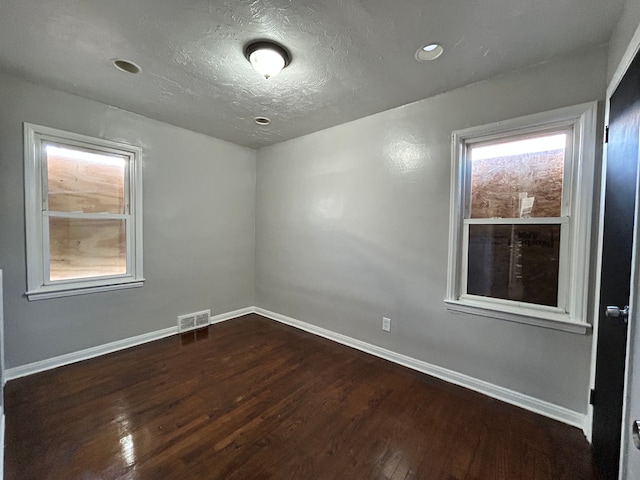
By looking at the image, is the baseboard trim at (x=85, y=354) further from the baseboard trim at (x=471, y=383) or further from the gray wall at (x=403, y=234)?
the baseboard trim at (x=471, y=383)

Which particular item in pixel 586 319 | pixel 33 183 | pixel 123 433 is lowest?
pixel 123 433

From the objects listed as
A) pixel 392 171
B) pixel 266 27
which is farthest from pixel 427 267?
pixel 266 27

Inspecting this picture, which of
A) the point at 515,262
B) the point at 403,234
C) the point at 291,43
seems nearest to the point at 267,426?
the point at 403,234

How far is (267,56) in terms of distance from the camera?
173cm

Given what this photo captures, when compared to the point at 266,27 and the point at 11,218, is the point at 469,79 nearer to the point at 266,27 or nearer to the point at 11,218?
the point at 266,27

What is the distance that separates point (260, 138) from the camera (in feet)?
11.5

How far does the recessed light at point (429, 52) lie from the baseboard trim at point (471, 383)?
2471 millimetres

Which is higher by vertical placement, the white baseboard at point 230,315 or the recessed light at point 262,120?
the recessed light at point 262,120

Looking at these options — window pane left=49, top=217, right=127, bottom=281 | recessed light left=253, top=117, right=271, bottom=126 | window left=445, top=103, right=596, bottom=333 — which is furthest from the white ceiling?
window pane left=49, top=217, right=127, bottom=281

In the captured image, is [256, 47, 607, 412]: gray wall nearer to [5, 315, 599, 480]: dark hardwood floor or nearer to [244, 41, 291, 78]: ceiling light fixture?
[5, 315, 599, 480]: dark hardwood floor

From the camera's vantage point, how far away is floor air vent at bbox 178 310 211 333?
323cm

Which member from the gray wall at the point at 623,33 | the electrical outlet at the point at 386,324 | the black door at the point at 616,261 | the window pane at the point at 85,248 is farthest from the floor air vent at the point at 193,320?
the gray wall at the point at 623,33

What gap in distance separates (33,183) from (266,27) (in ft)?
7.75

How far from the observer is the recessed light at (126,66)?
1.91 meters
